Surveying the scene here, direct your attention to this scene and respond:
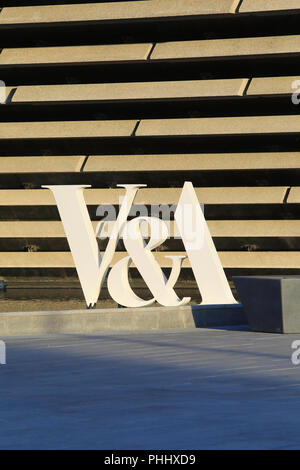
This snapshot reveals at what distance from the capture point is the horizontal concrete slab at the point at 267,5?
21.6m

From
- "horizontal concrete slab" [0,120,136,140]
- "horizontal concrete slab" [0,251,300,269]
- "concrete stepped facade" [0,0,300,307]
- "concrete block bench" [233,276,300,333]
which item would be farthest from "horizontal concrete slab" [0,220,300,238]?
"concrete block bench" [233,276,300,333]

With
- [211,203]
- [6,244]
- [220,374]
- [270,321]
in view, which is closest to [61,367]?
[220,374]

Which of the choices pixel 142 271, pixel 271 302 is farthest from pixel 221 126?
pixel 271 302

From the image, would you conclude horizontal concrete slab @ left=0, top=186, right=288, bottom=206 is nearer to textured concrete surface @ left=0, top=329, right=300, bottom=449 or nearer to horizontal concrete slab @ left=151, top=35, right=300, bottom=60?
horizontal concrete slab @ left=151, top=35, right=300, bottom=60

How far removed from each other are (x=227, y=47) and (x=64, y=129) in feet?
13.9

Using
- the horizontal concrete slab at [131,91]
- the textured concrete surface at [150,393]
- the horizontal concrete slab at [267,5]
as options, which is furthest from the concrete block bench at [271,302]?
the horizontal concrete slab at [267,5]

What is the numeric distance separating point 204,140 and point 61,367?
1228 cm

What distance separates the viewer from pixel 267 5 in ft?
71.5

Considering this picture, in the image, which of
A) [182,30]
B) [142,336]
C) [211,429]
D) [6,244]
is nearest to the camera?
[211,429]

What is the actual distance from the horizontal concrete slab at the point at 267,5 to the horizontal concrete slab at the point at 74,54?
2328mm

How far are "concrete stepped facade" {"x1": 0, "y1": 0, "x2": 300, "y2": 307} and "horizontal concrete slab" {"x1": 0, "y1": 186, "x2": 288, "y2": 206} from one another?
3 centimetres

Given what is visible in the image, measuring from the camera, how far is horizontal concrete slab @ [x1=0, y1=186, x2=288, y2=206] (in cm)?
2347

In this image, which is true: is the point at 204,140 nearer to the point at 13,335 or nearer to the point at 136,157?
the point at 136,157

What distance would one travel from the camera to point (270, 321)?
627 inches
